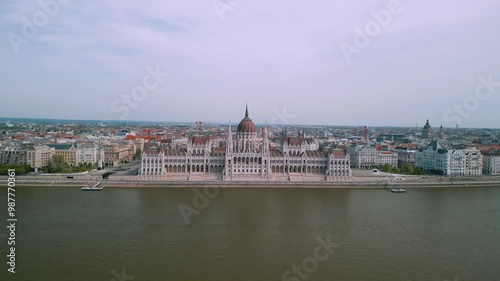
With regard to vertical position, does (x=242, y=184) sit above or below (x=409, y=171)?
below

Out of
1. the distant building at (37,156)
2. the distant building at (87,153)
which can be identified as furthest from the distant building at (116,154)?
the distant building at (37,156)

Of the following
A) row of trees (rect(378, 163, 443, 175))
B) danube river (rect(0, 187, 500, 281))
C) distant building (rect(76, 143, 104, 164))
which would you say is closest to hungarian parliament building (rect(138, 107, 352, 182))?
row of trees (rect(378, 163, 443, 175))

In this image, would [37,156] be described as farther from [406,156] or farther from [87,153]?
[406,156]

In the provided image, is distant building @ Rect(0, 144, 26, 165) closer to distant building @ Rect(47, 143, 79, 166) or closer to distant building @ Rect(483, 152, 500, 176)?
distant building @ Rect(47, 143, 79, 166)

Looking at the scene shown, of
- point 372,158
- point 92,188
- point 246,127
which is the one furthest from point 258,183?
point 372,158

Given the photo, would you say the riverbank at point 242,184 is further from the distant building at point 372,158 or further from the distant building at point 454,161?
the distant building at point 372,158

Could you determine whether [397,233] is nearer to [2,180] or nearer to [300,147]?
[300,147]

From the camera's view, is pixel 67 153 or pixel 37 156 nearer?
pixel 37 156
